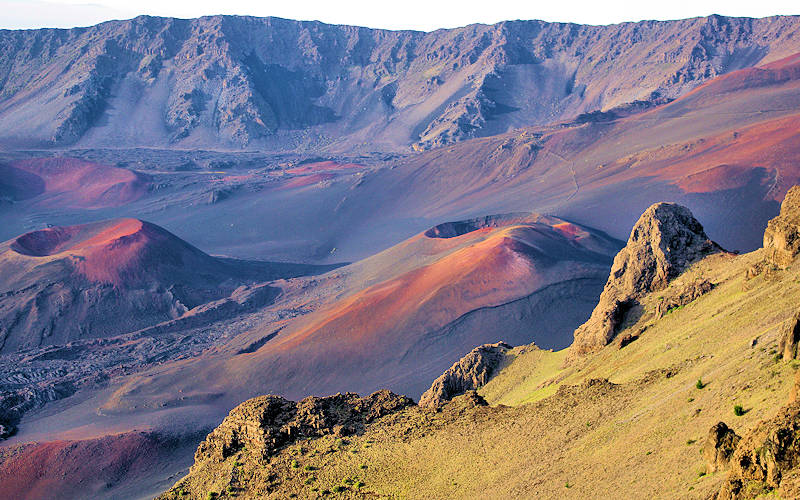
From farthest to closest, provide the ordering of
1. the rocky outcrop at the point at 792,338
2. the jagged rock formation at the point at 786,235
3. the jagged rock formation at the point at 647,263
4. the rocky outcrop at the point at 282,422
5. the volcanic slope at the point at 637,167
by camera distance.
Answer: the volcanic slope at the point at 637,167
the jagged rock formation at the point at 647,263
the rocky outcrop at the point at 282,422
the jagged rock formation at the point at 786,235
the rocky outcrop at the point at 792,338

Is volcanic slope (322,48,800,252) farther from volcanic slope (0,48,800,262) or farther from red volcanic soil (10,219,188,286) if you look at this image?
red volcanic soil (10,219,188,286)

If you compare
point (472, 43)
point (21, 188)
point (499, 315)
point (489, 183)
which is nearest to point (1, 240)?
point (21, 188)

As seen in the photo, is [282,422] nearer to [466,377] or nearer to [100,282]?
[466,377]

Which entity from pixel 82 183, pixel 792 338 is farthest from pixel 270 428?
pixel 82 183

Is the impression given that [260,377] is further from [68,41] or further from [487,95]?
[68,41]

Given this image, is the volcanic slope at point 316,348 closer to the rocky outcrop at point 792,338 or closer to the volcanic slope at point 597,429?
the volcanic slope at point 597,429

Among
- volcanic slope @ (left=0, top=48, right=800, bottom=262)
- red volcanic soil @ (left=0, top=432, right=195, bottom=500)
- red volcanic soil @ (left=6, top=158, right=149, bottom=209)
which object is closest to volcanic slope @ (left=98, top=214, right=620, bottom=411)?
red volcanic soil @ (left=0, top=432, right=195, bottom=500)

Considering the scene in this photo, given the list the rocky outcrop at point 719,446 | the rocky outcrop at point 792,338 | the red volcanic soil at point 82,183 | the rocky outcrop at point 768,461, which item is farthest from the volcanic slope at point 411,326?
the red volcanic soil at point 82,183
